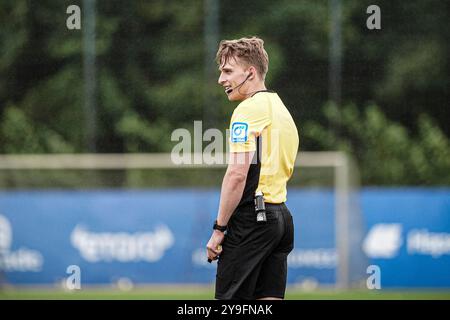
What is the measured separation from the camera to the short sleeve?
589 cm

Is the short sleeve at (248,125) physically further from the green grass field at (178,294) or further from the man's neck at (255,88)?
the green grass field at (178,294)

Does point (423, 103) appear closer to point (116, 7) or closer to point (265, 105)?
point (116, 7)

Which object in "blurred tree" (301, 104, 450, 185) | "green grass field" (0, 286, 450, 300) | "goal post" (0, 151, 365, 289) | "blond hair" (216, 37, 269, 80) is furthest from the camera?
"blurred tree" (301, 104, 450, 185)

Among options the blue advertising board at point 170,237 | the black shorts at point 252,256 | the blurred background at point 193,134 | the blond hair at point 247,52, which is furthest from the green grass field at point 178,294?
the blond hair at point 247,52

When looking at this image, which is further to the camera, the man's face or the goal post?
the goal post

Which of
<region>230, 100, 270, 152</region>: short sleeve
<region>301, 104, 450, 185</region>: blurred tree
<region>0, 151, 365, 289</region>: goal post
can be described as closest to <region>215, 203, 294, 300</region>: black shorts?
<region>230, 100, 270, 152</region>: short sleeve

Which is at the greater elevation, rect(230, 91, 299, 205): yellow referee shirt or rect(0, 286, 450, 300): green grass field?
rect(230, 91, 299, 205): yellow referee shirt

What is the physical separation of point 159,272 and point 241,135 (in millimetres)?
9321

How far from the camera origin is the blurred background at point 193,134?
14.9 metres

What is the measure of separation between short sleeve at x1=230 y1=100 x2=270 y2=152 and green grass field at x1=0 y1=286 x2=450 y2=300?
6.57 m

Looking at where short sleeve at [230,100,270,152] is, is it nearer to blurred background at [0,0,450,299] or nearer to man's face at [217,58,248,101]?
man's face at [217,58,248,101]

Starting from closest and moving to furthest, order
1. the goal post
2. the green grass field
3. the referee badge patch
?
the referee badge patch, the green grass field, the goal post

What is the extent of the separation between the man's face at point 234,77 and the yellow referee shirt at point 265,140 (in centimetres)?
11

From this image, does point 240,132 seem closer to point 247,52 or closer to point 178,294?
point 247,52
